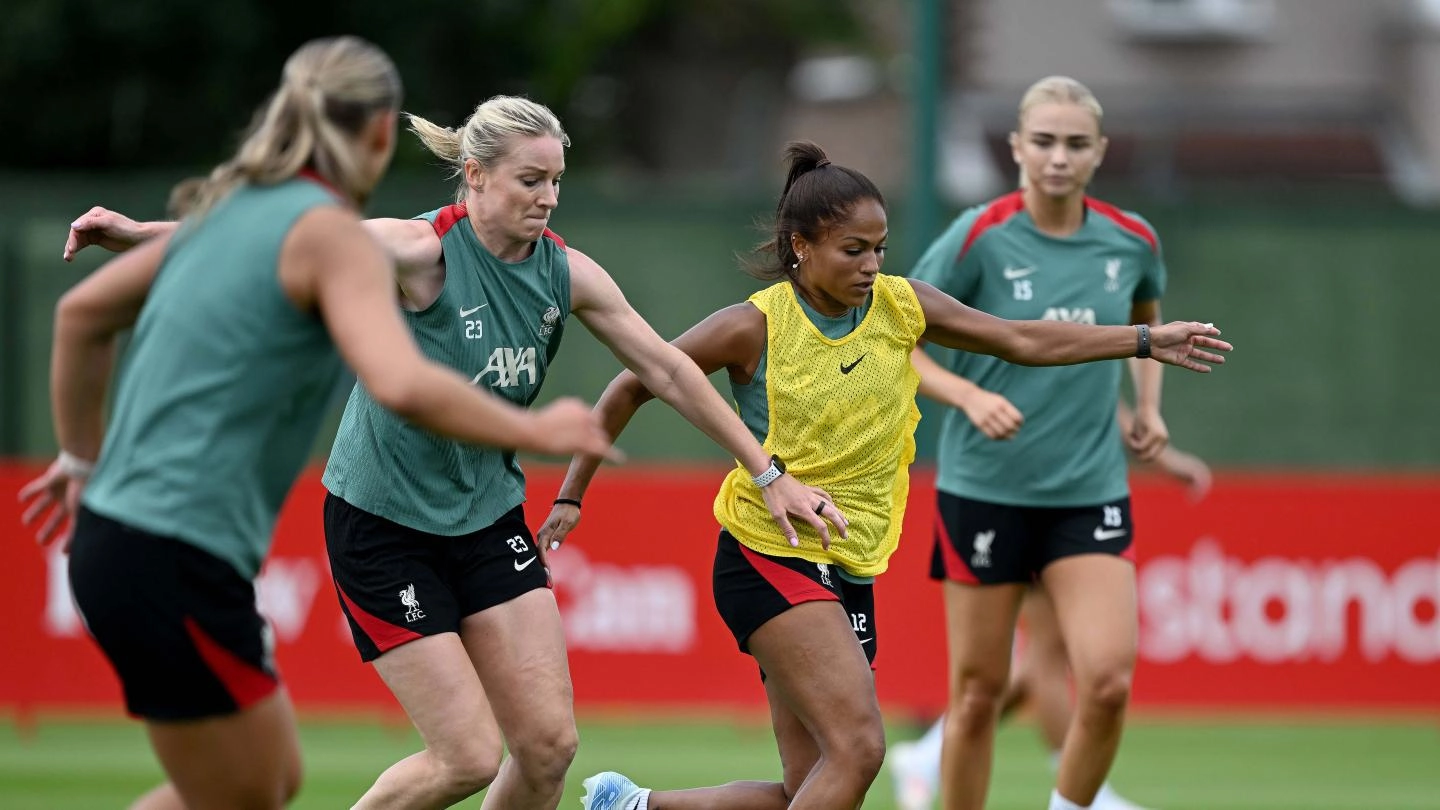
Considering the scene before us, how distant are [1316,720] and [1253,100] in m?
18.4

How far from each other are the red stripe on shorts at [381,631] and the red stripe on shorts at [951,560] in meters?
2.34

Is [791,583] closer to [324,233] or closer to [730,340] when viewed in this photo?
[730,340]

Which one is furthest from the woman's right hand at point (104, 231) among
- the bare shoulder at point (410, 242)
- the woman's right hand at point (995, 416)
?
the woman's right hand at point (995, 416)

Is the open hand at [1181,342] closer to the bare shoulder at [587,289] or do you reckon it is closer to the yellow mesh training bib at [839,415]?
the yellow mesh training bib at [839,415]

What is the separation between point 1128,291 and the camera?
290 inches

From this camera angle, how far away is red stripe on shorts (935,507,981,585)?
7.24 m

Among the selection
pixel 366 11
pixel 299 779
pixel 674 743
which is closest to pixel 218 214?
pixel 299 779

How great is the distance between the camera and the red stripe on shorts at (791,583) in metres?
5.81

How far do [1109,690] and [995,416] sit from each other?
1.17m

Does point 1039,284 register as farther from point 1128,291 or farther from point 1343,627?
point 1343,627

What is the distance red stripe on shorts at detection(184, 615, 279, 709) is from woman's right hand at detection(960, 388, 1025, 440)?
2.70m

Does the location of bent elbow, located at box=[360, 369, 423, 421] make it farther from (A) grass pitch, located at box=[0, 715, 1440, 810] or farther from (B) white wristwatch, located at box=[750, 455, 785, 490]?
(A) grass pitch, located at box=[0, 715, 1440, 810]

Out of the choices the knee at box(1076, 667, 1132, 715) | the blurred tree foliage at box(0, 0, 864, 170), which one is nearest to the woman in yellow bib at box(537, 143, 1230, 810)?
the knee at box(1076, 667, 1132, 715)

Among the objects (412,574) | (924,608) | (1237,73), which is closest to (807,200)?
(412,574)
